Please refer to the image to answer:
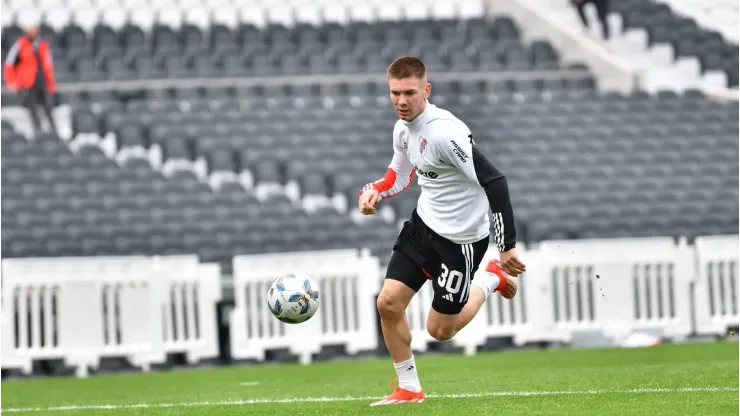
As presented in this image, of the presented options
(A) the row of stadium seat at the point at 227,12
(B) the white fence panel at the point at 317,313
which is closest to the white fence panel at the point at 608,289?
(B) the white fence panel at the point at 317,313

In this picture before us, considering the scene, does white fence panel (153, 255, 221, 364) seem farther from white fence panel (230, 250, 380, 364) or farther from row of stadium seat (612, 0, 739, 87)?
row of stadium seat (612, 0, 739, 87)

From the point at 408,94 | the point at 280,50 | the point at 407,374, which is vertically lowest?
the point at 407,374

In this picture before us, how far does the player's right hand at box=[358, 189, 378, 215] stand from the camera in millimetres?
7539

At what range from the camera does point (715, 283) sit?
14.6 meters

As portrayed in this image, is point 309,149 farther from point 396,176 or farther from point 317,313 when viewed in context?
point 396,176

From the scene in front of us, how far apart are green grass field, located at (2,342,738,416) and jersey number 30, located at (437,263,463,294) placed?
0.65 m

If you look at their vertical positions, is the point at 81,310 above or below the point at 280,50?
below

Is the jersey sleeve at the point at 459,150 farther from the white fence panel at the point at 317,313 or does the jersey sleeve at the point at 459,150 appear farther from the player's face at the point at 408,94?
the white fence panel at the point at 317,313

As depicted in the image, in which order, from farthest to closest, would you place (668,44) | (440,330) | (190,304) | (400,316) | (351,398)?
1. (668,44)
2. (190,304)
3. (351,398)
4. (440,330)
5. (400,316)

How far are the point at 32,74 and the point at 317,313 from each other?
6.99m

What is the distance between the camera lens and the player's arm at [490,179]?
7316 millimetres

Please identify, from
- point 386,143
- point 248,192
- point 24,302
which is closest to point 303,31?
point 386,143

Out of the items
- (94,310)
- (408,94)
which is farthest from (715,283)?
(408,94)

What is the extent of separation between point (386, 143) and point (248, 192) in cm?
244
